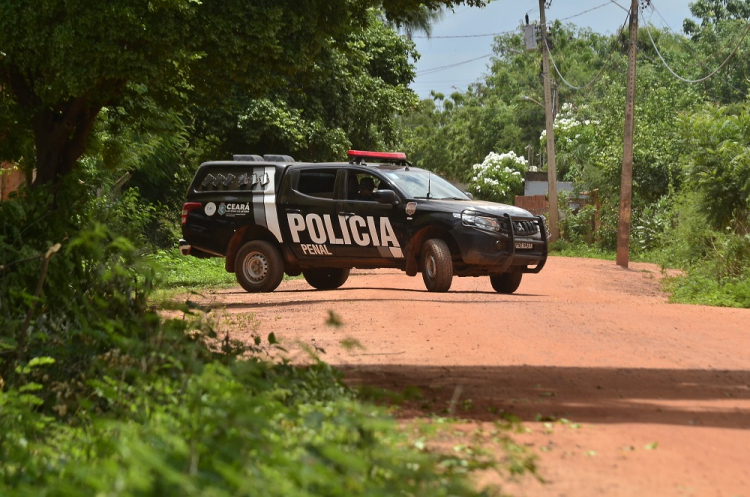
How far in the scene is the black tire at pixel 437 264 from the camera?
16.4 metres

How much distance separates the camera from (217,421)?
4598 millimetres

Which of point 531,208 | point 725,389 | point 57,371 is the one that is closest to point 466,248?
point 725,389

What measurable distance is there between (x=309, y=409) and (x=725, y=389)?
10.9 ft

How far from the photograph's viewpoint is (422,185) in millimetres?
17438

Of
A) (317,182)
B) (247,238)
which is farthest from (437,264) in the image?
(247,238)

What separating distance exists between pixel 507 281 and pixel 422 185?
6.87 ft

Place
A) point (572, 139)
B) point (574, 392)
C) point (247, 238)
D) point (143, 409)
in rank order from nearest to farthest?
point (143, 409) → point (574, 392) → point (247, 238) → point (572, 139)

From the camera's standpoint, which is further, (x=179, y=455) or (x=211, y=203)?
(x=211, y=203)

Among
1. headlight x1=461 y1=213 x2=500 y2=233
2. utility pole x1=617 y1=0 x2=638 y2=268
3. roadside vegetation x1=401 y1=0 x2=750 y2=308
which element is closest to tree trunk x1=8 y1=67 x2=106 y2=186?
headlight x1=461 y1=213 x2=500 y2=233

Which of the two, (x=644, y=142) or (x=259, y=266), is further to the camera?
(x=644, y=142)

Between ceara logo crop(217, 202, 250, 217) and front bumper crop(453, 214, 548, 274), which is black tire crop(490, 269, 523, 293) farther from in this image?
ceara logo crop(217, 202, 250, 217)

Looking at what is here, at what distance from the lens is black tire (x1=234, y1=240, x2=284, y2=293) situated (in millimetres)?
17672

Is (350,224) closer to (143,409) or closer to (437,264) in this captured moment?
(437,264)

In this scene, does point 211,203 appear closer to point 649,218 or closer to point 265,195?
point 265,195
